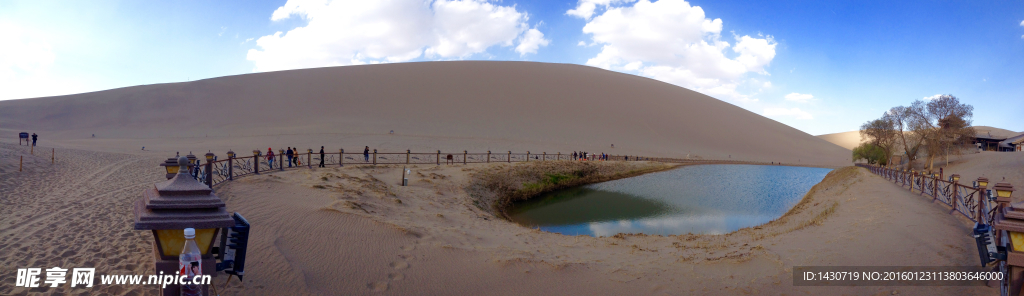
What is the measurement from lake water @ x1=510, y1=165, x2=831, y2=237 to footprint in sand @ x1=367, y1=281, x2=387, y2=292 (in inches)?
335

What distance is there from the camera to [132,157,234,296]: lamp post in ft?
11.7

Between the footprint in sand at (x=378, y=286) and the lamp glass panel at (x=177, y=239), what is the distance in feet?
8.02

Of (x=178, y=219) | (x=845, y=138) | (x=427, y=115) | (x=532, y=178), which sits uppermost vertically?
(x=845, y=138)

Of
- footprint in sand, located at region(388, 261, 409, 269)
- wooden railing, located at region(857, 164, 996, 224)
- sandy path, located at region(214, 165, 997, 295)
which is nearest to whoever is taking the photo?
sandy path, located at region(214, 165, 997, 295)

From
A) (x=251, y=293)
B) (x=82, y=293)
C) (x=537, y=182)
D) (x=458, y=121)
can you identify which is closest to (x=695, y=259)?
(x=251, y=293)

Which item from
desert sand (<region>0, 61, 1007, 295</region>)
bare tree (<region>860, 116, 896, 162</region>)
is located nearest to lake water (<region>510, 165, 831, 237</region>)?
desert sand (<region>0, 61, 1007, 295</region>)

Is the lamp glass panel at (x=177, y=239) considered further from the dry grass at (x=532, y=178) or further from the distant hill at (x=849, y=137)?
the distant hill at (x=849, y=137)

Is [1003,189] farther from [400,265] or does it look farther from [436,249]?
[400,265]

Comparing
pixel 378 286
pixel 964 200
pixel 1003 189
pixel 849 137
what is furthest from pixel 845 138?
pixel 378 286

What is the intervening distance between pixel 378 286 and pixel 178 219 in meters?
2.87

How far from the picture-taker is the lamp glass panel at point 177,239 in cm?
365

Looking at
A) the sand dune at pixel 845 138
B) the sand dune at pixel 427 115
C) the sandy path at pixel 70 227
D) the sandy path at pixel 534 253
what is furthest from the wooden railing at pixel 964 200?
the sand dune at pixel 845 138

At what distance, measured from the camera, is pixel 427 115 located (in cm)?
5309

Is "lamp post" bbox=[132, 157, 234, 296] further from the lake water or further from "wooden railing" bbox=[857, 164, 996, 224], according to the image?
"wooden railing" bbox=[857, 164, 996, 224]
